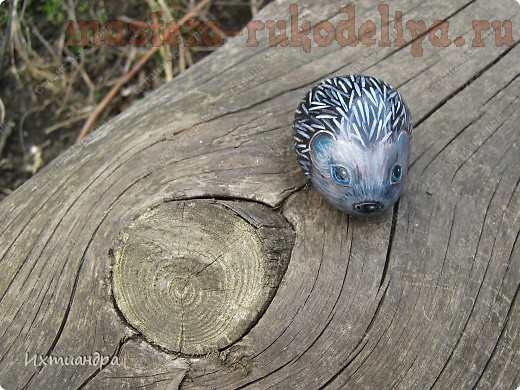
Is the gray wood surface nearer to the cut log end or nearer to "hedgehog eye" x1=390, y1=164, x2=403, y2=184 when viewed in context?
the cut log end

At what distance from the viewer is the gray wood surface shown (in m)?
2.42

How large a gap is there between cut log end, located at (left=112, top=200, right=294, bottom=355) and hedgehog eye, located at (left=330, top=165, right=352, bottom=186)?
292 millimetres

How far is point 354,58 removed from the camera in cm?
316

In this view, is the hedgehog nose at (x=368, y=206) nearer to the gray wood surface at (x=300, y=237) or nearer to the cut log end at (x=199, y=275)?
the gray wood surface at (x=300, y=237)

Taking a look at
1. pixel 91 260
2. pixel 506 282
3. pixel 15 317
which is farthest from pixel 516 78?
pixel 15 317

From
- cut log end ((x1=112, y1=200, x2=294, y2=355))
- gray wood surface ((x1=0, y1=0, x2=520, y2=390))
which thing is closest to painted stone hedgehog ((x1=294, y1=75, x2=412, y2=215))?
gray wood surface ((x1=0, y1=0, x2=520, y2=390))

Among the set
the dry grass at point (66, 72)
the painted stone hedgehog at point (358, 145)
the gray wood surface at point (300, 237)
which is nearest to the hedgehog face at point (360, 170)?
the painted stone hedgehog at point (358, 145)

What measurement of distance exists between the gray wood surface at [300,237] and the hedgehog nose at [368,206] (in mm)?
158

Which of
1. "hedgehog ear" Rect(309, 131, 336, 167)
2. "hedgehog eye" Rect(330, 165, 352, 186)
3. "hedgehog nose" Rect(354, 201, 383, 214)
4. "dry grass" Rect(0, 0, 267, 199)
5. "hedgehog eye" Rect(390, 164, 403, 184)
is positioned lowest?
"dry grass" Rect(0, 0, 267, 199)

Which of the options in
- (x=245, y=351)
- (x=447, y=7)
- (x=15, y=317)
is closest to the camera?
(x=245, y=351)

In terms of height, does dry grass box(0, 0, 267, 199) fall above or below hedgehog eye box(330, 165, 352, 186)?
below

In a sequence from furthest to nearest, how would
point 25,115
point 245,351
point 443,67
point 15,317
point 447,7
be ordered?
point 25,115
point 447,7
point 443,67
point 15,317
point 245,351

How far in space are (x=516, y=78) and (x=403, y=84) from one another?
561 mm

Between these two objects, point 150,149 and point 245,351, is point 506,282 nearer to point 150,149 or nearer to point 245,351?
point 245,351
